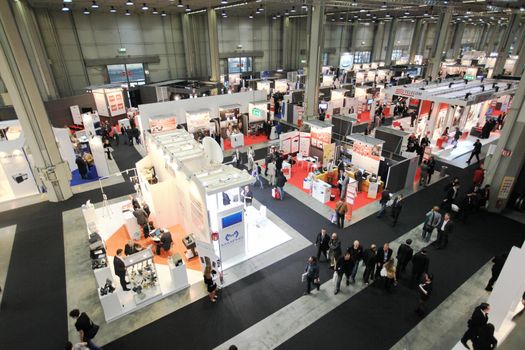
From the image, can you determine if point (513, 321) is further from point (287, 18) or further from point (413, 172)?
point (287, 18)

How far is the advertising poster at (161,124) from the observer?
15.2 metres

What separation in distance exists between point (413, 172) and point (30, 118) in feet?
46.5

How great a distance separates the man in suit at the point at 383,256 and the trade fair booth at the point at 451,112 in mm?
9934

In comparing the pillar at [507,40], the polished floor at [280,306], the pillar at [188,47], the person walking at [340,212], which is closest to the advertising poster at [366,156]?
the polished floor at [280,306]

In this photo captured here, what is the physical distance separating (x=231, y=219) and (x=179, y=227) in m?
2.86

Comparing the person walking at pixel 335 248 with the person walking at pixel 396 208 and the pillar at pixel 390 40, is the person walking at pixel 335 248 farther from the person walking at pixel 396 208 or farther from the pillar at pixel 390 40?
the pillar at pixel 390 40

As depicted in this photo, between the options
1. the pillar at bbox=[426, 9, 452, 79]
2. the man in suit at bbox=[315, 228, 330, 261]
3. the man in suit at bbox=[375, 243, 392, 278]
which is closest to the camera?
the man in suit at bbox=[375, 243, 392, 278]

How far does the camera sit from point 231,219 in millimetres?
7664

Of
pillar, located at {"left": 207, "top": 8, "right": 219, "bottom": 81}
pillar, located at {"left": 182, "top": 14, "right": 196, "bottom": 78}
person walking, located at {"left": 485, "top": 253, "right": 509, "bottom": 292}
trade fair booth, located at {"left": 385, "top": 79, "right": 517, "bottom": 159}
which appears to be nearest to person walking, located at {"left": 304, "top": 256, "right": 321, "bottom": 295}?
person walking, located at {"left": 485, "top": 253, "right": 509, "bottom": 292}

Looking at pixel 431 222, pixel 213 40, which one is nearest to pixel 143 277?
pixel 431 222

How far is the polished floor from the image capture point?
5930mm

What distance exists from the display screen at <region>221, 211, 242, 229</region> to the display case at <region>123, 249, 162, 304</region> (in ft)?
6.14

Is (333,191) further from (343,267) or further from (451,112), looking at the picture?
(451,112)

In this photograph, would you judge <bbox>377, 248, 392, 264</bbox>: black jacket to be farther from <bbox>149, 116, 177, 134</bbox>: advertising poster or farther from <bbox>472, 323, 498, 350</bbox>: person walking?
<bbox>149, 116, 177, 134</bbox>: advertising poster
